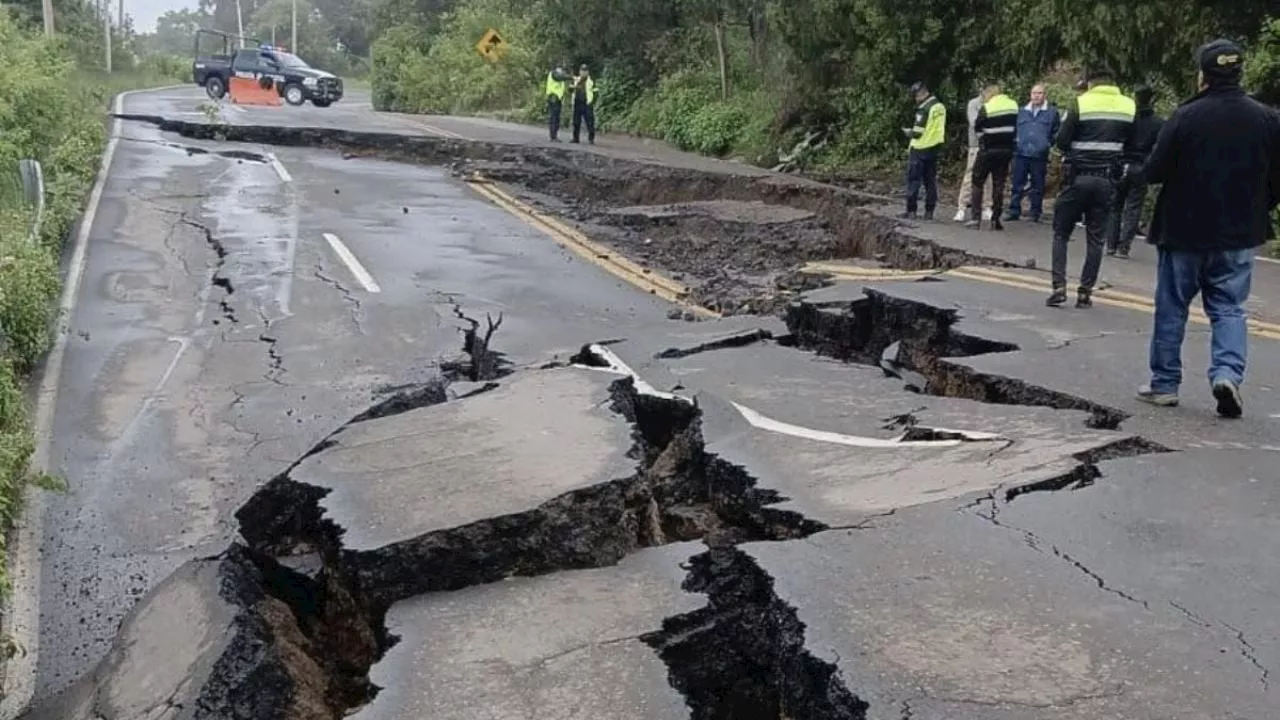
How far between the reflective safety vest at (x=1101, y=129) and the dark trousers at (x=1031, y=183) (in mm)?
5937

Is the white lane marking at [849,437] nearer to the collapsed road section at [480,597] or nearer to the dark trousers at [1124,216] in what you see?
the collapsed road section at [480,597]

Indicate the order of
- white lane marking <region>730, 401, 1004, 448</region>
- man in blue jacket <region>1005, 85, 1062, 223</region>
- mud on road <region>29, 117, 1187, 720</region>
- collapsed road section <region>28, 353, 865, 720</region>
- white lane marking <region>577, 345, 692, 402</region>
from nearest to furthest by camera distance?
collapsed road section <region>28, 353, 865, 720</region>, mud on road <region>29, 117, 1187, 720</region>, white lane marking <region>730, 401, 1004, 448</region>, white lane marking <region>577, 345, 692, 402</region>, man in blue jacket <region>1005, 85, 1062, 223</region>

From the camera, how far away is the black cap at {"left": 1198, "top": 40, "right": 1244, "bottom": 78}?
239 inches

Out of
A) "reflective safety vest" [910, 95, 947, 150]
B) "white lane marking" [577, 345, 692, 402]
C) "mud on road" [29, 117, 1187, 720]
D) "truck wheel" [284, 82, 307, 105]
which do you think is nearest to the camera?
"mud on road" [29, 117, 1187, 720]

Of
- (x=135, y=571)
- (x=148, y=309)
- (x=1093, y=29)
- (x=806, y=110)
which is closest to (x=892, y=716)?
(x=135, y=571)

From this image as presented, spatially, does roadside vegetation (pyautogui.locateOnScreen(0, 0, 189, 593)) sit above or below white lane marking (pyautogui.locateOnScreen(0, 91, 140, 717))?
above

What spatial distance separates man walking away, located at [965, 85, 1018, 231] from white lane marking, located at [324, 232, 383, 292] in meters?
6.87

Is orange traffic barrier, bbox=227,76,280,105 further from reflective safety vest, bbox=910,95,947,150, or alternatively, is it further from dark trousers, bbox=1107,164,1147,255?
dark trousers, bbox=1107,164,1147,255

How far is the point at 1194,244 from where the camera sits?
6.20 m

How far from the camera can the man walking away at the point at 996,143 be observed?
14.2m

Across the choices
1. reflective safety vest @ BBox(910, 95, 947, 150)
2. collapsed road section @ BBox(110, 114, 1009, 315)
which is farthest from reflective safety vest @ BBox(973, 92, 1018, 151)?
collapsed road section @ BBox(110, 114, 1009, 315)

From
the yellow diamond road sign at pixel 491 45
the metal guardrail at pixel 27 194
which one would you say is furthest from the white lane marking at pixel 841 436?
the yellow diamond road sign at pixel 491 45

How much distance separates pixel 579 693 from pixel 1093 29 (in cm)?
1412

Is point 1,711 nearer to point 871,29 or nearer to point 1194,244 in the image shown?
point 1194,244
